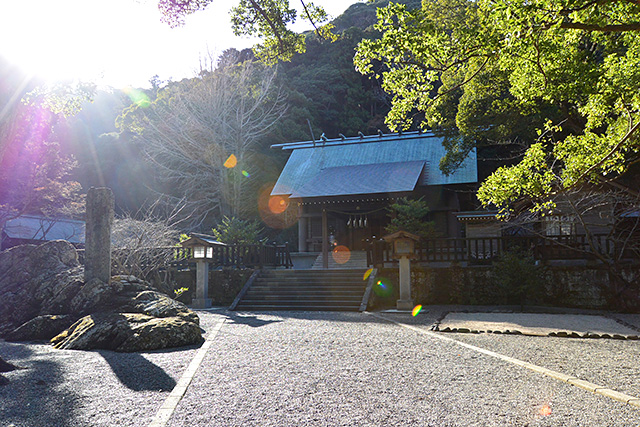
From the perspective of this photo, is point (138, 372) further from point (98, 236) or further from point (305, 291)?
point (305, 291)

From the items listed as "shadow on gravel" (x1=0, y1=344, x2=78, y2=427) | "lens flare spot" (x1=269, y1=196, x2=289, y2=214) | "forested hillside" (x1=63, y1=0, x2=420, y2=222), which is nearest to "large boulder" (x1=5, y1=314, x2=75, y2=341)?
"shadow on gravel" (x1=0, y1=344, x2=78, y2=427)

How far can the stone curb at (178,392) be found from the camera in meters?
3.40

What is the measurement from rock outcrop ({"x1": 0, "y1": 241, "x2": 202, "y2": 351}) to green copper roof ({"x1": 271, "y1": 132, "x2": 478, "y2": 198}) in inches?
360

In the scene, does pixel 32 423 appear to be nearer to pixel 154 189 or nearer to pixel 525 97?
pixel 525 97

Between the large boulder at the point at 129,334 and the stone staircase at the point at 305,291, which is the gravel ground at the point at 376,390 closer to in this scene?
the large boulder at the point at 129,334

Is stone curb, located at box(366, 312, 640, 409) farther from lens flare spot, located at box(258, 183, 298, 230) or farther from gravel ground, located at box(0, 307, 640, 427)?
lens flare spot, located at box(258, 183, 298, 230)

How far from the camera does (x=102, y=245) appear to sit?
9008 millimetres

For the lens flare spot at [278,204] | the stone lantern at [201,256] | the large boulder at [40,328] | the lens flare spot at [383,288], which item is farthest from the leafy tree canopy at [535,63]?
the lens flare spot at [278,204]

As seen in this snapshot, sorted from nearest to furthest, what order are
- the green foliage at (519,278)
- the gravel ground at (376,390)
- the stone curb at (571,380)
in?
the gravel ground at (376,390), the stone curb at (571,380), the green foliage at (519,278)

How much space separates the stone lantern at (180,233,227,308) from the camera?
12984 mm

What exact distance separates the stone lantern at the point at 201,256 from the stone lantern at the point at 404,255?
522cm

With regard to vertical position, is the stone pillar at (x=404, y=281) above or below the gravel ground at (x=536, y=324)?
above

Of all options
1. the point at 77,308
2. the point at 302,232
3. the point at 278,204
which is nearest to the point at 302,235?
the point at 302,232

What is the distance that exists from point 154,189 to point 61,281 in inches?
875
